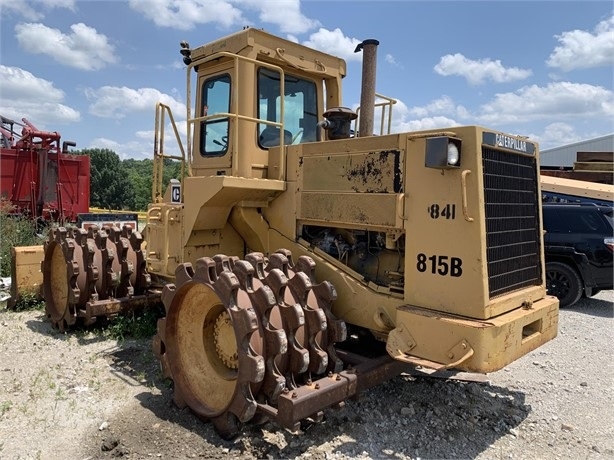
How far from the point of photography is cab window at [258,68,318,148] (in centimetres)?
505

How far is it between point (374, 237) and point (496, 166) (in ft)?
3.72

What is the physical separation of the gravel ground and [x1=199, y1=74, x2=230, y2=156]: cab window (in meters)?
2.26

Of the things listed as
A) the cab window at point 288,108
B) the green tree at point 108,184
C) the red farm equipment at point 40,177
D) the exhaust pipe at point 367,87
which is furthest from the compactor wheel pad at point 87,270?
the green tree at point 108,184

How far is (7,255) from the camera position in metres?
9.50

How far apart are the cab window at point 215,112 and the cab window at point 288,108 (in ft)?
1.17

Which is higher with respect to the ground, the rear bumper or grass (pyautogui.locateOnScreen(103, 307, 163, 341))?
the rear bumper

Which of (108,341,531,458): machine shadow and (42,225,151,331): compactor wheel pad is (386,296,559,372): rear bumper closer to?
(108,341,531,458): machine shadow

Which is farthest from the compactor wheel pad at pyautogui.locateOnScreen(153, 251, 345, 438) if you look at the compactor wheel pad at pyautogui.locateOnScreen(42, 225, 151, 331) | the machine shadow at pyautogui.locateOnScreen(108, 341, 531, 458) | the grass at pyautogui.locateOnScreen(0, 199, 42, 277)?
the grass at pyautogui.locateOnScreen(0, 199, 42, 277)

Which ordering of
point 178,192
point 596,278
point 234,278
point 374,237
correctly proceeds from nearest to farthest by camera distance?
1. point 234,278
2. point 374,237
3. point 178,192
4. point 596,278

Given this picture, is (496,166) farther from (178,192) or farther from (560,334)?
(560,334)

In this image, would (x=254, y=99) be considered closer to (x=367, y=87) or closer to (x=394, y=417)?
(x=367, y=87)

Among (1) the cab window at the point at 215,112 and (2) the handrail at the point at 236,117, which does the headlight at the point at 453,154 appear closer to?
(2) the handrail at the point at 236,117

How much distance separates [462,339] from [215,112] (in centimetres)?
333

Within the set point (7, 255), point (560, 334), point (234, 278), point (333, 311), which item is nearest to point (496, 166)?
point (333, 311)
